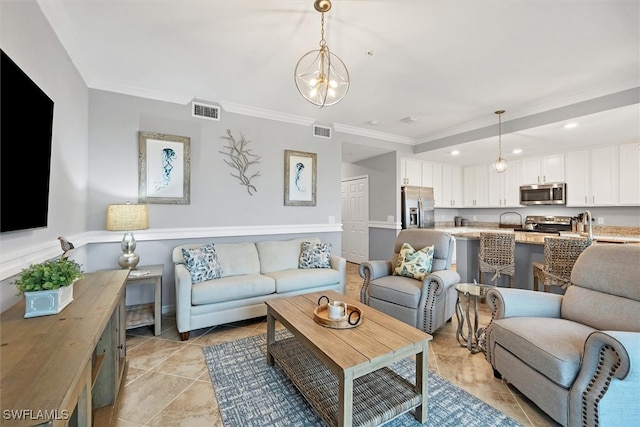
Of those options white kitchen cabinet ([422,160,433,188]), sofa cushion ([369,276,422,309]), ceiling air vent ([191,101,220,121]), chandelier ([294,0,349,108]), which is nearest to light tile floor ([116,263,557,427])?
sofa cushion ([369,276,422,309])

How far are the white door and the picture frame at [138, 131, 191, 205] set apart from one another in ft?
12.3

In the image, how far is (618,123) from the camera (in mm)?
3541

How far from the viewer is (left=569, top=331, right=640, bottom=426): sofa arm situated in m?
1.28

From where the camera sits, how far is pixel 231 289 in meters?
2.83

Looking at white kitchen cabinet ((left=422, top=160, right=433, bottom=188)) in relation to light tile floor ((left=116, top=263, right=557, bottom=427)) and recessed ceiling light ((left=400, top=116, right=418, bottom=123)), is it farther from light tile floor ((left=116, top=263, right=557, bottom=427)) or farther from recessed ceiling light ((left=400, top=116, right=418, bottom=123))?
light tile floor ((left=116, top=263, right=557, bottom=427))

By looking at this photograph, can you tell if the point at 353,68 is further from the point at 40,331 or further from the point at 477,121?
the point at 40,331

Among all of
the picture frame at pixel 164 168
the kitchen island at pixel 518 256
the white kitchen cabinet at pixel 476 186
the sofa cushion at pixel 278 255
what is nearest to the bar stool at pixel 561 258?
the kitchen island at pixel 518 256

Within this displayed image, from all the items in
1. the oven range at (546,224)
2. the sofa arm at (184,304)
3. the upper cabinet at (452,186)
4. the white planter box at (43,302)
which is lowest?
the sofa arm at (184,304)

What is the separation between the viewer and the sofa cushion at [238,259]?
3205mm

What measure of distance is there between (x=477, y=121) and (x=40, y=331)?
5.16 meters

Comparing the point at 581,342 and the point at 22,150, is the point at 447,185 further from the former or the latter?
the point at 22,150

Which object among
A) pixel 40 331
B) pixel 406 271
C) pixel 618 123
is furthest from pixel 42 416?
pixel 618 123

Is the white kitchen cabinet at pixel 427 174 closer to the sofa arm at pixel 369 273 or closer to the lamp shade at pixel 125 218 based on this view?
the sofa arm at pixel 369 273

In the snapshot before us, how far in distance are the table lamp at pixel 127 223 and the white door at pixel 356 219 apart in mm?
4322
